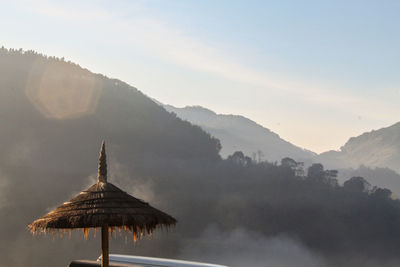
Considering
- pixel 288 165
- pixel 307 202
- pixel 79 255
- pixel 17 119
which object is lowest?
pixel 79 255

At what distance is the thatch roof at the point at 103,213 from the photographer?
5.87m

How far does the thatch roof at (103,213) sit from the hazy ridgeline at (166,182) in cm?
14763

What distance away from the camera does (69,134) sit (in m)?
165

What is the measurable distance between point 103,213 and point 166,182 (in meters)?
173

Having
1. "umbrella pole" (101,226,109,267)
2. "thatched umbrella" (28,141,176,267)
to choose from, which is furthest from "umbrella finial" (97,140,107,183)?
"umbrella pole" (101,226,109,267)

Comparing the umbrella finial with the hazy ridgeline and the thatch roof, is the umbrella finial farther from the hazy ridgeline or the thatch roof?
the hazy ridgeline

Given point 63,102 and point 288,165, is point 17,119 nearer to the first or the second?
point 63,102

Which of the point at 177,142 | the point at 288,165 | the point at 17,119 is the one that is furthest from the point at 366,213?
the point at 17,119

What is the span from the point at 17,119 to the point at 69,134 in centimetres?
1706

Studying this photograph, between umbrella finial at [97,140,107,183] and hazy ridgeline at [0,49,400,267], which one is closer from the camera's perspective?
umbrella finial at [97,140,107,183]

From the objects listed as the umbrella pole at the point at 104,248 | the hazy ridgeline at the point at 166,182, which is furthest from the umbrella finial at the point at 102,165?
the hazy ridgeline at the point at 166,182

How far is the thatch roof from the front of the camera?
587 centimetres

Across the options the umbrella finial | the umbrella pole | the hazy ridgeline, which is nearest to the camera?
the umbrella finial

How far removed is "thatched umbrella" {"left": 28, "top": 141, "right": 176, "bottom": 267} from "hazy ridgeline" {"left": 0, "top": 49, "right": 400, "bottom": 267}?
484ft
